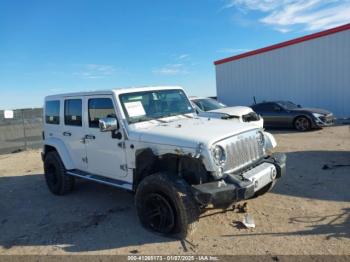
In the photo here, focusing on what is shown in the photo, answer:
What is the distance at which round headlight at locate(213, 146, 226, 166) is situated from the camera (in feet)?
14.8

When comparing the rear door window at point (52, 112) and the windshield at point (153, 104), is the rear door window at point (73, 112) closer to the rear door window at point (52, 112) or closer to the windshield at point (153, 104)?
the rear door window at point (52, 112)

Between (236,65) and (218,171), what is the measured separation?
70.1 ft

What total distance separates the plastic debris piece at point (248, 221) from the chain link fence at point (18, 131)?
42.7 feet

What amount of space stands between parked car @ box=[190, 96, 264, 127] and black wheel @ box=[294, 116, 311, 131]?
400 cm

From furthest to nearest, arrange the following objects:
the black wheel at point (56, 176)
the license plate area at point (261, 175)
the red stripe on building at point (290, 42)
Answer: the red stripe on building at point (290, 42)
the black wheel at point (56, 176)
the license plate area at point (261, 175)

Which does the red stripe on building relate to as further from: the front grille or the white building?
the front grille

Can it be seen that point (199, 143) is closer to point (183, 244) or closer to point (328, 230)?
point (183, 244)

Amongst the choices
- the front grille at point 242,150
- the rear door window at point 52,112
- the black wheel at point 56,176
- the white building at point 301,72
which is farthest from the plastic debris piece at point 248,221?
the white building at point 301,72

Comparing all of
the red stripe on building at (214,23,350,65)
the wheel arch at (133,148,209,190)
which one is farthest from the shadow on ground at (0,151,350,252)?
the red stripe on building at (214,23,350,65)

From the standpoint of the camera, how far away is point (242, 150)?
16.4 feet

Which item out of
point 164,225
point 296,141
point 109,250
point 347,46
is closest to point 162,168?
point 164,225

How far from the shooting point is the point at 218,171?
4.52 meters

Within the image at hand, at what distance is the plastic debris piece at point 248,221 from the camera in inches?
197

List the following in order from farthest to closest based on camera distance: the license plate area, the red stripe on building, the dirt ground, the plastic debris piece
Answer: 1. the red stripe on building
2. the plastic debris piece
3. the license plate area
4. the dirt ground
